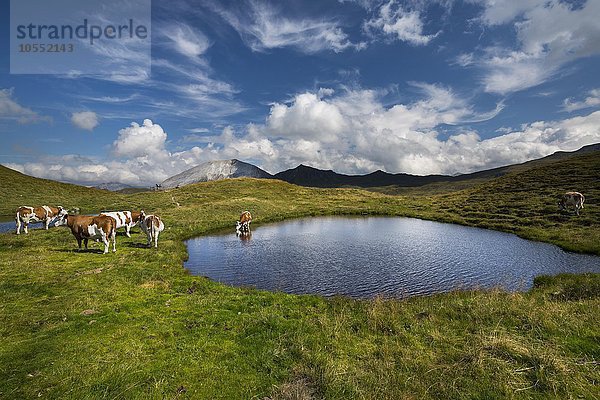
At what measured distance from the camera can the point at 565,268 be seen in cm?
Result: 2480

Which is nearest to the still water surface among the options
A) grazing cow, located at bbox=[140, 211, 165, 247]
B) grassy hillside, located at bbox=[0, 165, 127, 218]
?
grazing cow, located at bbox=[140, 211, 165, 247]

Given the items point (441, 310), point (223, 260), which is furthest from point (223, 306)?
point (223, 260)

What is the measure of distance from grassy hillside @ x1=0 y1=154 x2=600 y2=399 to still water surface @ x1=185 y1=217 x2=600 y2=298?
3.48m

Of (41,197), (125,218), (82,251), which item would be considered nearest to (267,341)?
(82,251)

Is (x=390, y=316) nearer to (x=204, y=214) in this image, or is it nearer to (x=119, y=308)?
(x=119, y=308)

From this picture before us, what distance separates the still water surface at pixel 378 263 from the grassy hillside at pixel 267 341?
3476 millimetres

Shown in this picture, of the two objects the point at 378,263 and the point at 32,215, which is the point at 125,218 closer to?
the point at 32,215

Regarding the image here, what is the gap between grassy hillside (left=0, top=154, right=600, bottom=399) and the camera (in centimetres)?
824

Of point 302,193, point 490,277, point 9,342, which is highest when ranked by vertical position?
point 302,193

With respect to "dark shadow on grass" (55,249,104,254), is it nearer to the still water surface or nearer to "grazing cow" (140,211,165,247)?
"grazing cow" (140,211,165,247)

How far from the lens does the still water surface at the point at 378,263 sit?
840 inches

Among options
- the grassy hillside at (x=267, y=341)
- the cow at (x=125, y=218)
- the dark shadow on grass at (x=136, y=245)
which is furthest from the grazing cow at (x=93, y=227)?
the cow at (x=125, y=218)

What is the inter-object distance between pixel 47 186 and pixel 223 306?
109 m

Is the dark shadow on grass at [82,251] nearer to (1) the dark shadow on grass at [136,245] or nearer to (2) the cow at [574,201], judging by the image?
(1) the dark shadow on grass at [136,245]
